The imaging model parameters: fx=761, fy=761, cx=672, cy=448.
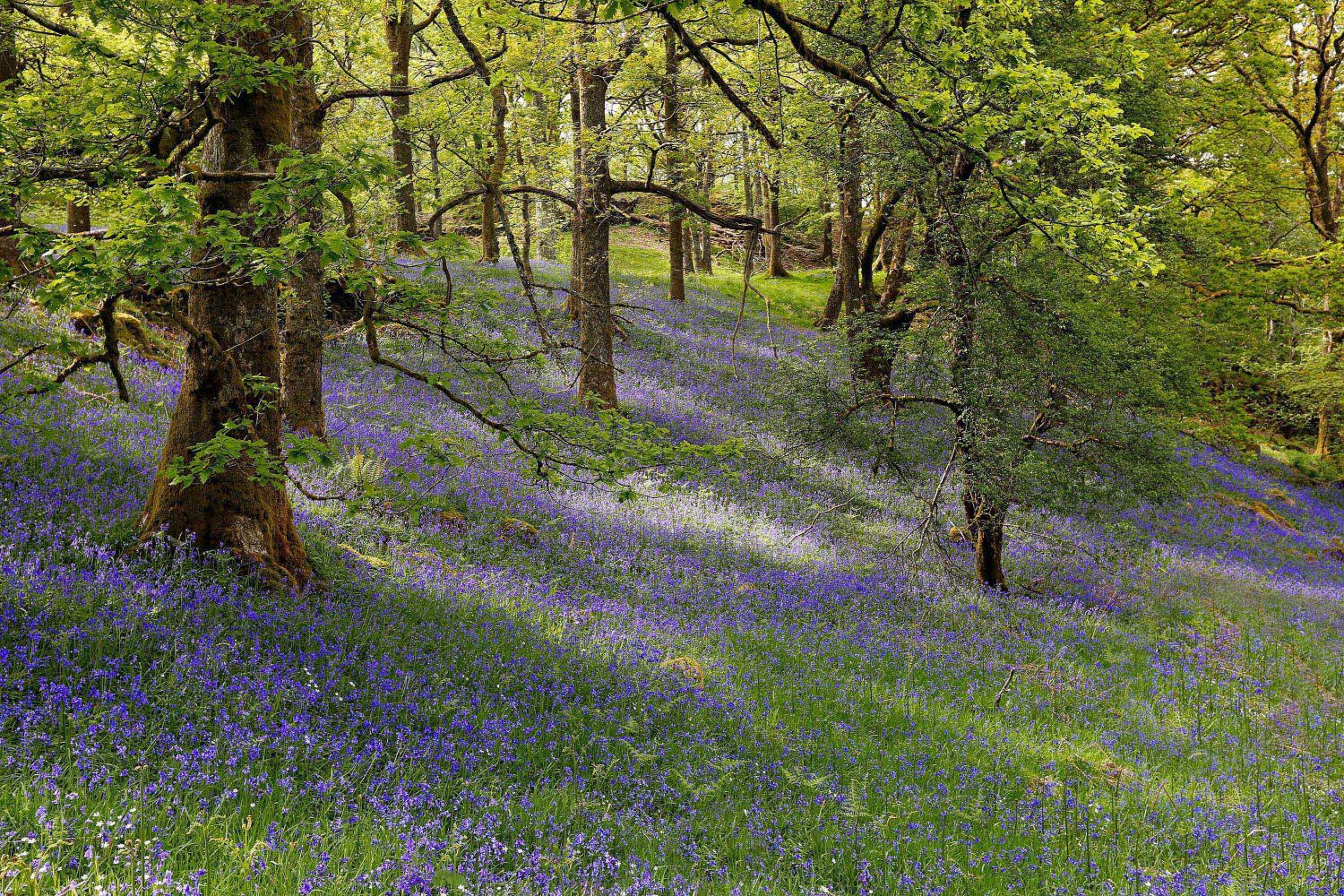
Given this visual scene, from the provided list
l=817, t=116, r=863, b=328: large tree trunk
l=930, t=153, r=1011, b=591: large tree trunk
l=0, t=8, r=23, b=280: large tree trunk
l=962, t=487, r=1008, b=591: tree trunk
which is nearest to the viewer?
l=0, t=8, r=23, b=280: large tree trunk

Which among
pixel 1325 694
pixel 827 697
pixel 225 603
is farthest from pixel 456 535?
pixel 1325 694

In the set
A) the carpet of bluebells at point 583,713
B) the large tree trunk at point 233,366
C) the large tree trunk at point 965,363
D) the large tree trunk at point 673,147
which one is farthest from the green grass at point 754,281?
the large tree trunk at point 233,366

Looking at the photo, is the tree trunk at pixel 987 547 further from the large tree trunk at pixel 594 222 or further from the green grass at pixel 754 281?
the green grass at pixel 754 281

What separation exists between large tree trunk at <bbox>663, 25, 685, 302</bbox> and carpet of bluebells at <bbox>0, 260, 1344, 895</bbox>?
7.07 metres

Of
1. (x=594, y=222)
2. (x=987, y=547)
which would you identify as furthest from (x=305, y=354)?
(x=987, y=547)

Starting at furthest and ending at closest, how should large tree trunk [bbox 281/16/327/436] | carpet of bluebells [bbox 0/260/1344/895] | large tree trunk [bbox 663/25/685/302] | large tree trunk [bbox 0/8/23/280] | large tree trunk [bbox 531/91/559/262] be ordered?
large tree trunk [bbox 531/91/559/262] → large tree trunk [bbox 663/25/685/302] → large tree trunk [bbox 281/16/327/436] → large tree trunk [bbox 0/8/23/280] → carpet of bluebells [bbox 0/260/1344/895]

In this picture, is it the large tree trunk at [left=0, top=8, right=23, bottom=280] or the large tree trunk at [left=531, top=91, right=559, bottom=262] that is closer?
the large tree trunk at [left=0, top=8, right=23, bottom=280]

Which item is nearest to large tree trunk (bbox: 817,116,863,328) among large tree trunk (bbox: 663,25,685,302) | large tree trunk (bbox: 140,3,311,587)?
large tree trunk (bbox: 663,25,685,302)

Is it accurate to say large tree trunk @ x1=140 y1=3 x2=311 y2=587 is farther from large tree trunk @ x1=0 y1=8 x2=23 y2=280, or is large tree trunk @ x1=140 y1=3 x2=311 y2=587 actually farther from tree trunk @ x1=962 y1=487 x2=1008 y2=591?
tree trunk @ x1=962 y1=487 x2=1008 y2=591

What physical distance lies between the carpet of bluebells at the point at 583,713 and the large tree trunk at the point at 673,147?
23.2ft

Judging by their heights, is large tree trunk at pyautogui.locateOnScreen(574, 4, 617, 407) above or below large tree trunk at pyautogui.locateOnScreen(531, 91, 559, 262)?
below

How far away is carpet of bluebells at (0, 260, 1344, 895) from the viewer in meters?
3.12

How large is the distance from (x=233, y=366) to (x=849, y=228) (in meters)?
16.2

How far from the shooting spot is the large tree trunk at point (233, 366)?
4.96 metres
